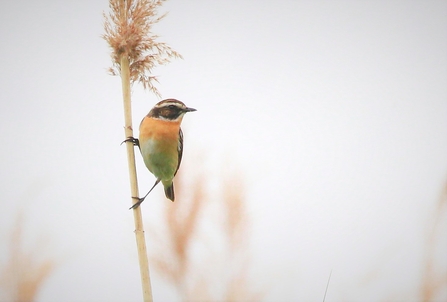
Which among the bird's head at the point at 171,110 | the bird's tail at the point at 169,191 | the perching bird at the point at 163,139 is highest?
the bird's head at the point at 171,110

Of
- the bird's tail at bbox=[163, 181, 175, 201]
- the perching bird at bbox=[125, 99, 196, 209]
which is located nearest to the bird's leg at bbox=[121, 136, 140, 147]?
the perching bird at bbox=[125, 99, 196, 209]

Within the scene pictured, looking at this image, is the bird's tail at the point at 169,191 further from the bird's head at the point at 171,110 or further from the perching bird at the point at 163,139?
the bird's head at the point at 171,110

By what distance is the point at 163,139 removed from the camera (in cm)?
146

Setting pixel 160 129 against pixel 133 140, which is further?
pixel 160 129

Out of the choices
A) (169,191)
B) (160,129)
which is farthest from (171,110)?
(169,191)

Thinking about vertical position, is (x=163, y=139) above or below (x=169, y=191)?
above

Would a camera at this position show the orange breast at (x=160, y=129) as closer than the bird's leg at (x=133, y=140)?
No

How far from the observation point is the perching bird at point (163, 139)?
4.54 feet

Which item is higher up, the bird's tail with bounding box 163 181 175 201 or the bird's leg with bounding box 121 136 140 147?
the bird's leg with bounding box 121 136 140 147

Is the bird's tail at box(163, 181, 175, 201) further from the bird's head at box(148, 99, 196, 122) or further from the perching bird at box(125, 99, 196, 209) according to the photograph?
the bird's head at box(148, 99, 196, 122)

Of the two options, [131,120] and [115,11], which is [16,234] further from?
[115,11]

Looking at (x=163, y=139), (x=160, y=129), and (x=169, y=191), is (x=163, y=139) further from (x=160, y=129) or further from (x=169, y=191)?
(x=169, y=191)

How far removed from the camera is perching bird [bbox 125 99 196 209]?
1383 mm

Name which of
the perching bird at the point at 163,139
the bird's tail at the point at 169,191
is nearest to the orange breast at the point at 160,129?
the perching bird at the point at 163,139
